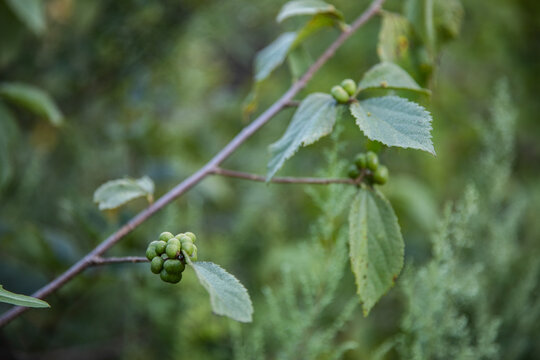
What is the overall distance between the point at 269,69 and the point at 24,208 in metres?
1.12

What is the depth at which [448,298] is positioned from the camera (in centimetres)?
84

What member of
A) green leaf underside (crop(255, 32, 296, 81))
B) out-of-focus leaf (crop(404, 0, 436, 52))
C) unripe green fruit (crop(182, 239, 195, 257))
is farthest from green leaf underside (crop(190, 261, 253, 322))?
out-of-focus leaf (crop(404, 0, 436, 52))

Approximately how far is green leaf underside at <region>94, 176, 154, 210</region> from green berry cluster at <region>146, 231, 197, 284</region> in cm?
19

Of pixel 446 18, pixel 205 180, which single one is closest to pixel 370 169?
pixel 446 18

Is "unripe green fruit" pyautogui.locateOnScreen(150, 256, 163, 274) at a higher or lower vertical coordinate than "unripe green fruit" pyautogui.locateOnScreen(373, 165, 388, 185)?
lower

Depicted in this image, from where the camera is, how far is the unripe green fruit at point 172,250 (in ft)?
1.56

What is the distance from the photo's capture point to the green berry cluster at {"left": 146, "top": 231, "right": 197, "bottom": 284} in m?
0.48

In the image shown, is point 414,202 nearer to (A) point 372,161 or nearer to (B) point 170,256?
(A) point 372,161

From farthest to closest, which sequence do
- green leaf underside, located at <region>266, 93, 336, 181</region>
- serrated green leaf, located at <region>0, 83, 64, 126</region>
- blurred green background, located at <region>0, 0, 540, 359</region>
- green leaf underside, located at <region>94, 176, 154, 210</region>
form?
blurred green background, located at <region>0, 0, 540, 359</region>, serrated green leaf, located at <region>0, 83, 64, 126</region>, green leaf underside, located at <region>94, 176, 154, 210</region>, green leaf underside, located at <region>266, 93, 336, 181</region>

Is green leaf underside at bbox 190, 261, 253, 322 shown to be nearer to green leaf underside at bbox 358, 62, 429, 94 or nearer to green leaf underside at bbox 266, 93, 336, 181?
green leaf underside at bbox 266, 93, 336, 181

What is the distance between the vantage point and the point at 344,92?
605 mm

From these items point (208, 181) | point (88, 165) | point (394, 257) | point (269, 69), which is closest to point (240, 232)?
A: point (208, 181)

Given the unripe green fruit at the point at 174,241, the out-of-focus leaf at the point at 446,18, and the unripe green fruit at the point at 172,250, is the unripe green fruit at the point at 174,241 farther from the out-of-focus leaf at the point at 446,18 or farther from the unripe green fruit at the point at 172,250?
the out-of-focus leaf at the point at 446,18

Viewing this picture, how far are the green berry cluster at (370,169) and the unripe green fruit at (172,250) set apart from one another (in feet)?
0.90
